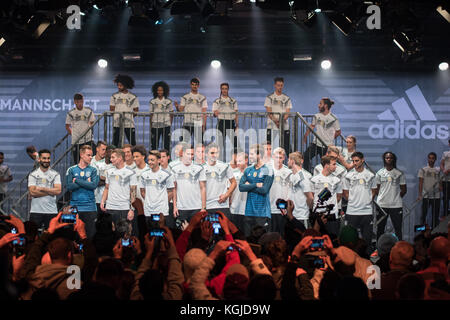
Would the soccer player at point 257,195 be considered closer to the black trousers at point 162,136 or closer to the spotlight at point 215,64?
the black trousers at point 162,136

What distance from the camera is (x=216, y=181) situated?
9.05 metres

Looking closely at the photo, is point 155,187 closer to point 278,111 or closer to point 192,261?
point 278,111

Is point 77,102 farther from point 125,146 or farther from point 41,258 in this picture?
point 41,258

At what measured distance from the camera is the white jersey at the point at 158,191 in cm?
884

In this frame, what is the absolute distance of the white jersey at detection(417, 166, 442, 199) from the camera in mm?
11781

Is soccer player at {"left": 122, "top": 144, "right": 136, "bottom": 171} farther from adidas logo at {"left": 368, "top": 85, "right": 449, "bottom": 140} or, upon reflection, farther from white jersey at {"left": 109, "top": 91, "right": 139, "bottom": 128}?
adidas logo at {"left": 368, "top": 85, "right": 449, "bottom": 140}

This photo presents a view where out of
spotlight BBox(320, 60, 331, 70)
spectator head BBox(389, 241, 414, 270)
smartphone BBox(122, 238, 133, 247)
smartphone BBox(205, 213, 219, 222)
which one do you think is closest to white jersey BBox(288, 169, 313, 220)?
spectator head BBox(389, 241, 414, 270)

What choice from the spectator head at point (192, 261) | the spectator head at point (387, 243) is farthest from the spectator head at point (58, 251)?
the spectator head at point (387, 243)

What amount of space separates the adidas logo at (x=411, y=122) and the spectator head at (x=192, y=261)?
32.2 ft

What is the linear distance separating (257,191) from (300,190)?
0.92 metres

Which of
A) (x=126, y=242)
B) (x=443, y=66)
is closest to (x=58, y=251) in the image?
(x=126, y=242)

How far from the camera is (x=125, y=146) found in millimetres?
9539

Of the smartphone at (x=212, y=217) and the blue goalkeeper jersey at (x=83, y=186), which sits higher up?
the blue goalkeeper jersey at (x=83, y=186)

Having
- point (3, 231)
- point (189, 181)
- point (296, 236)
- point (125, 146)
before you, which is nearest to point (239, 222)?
point (189, 181)
